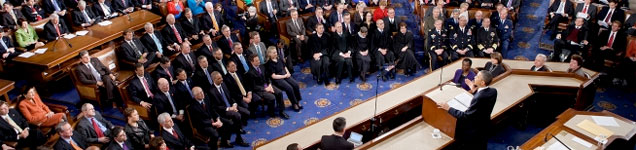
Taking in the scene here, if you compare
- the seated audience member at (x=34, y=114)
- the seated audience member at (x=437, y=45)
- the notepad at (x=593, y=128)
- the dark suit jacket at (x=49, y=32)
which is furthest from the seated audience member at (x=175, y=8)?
the notepad at (x=593, y=128)

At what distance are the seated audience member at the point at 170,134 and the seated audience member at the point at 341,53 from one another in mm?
3057

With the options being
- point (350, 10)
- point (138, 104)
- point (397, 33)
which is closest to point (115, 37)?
point (138, 104)

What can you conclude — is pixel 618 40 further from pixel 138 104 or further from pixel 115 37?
pixel 115 37

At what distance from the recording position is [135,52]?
803 centimetres

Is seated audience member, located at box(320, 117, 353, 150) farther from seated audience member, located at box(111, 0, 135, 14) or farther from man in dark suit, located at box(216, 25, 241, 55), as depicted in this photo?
seated audience member, located at box(111, 0, 135, 14)

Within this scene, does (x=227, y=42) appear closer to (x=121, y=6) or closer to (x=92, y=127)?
(x=92, y=127)

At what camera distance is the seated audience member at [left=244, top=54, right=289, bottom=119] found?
720cm

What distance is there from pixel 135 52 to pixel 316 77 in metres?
2.88

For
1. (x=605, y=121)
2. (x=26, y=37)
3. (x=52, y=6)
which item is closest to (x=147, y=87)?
(x=26, y=37)

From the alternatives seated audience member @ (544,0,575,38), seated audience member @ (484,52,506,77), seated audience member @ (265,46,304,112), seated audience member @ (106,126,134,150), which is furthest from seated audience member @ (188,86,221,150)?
seated audience member @ (544,0,575,38)

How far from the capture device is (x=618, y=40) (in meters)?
7.99

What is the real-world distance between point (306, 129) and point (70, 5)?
23.3ft

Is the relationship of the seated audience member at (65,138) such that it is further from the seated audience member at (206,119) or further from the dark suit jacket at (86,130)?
the seated audience member at (206,119)

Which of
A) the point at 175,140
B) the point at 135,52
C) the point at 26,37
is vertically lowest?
the point at 175,140
